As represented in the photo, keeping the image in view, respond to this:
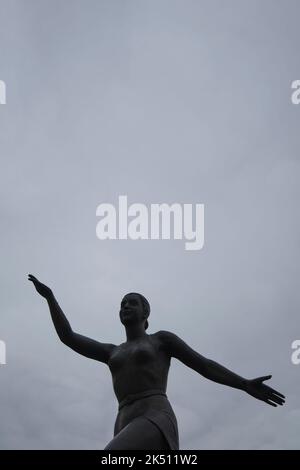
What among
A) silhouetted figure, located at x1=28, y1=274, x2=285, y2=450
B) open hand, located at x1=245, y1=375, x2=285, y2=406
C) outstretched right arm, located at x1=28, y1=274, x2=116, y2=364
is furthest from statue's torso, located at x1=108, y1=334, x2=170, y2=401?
open hand, located at x1=245, y1=375, x2=285, y2=406

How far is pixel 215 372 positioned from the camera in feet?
30.7

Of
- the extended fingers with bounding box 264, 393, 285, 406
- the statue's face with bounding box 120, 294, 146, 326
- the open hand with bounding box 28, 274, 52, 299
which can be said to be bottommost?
the extended fingers with bounding box 264, 393, 285, 406

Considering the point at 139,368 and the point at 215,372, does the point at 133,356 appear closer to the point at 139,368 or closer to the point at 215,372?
the point at 139,368

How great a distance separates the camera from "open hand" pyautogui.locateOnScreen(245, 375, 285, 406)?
912cm

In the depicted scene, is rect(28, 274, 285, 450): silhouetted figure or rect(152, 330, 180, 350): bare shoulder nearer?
rect(28, 274, 285, 450): silhouetted figure

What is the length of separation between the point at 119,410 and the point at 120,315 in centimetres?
153

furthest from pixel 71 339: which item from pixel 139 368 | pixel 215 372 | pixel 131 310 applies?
pixel 215 372

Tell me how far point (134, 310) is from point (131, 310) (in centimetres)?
→ 5

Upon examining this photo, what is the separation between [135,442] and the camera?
27.4 feet

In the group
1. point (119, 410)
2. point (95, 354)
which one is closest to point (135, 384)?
point (119, 410)

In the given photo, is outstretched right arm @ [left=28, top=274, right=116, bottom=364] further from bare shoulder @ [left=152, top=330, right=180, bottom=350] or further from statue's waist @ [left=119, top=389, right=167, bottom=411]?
statue's waist @ [left=119, top=389, right=167, bottom=411]
